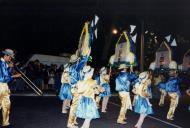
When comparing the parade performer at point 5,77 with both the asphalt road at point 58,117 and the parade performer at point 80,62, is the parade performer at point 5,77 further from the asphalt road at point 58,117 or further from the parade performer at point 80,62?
the parade performer at point 80,62

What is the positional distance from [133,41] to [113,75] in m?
11.1

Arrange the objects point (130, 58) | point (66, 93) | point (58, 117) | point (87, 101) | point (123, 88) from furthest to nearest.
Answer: point (66, 93)
point (58, 117)
point (130, 58)
point (123, 88)
point (87, 101)

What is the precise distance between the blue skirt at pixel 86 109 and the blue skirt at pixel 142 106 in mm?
1647

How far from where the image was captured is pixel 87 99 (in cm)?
940

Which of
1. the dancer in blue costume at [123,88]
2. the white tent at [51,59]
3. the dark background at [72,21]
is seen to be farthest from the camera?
the dark background at [72,21]

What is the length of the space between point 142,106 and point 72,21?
78.3 ft

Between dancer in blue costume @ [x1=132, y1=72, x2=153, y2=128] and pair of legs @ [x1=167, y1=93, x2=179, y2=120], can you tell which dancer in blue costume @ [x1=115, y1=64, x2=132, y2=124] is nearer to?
dancer in blue costume @ [x1=132, y1=72, x2=153, y2=128]

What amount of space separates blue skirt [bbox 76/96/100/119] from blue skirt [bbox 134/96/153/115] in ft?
5.40

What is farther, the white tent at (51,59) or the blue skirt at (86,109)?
the white tent at (51,59)

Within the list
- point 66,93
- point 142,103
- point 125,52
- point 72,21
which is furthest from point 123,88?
point 72,21

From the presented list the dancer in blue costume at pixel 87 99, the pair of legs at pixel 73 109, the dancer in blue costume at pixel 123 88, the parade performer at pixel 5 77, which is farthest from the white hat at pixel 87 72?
the dancer in blue costume at pixel 123 88

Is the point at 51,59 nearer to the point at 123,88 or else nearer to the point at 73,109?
the point at 123,88

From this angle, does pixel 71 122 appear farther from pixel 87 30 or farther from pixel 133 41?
pixel 133 41

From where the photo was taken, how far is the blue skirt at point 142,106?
10.4m
